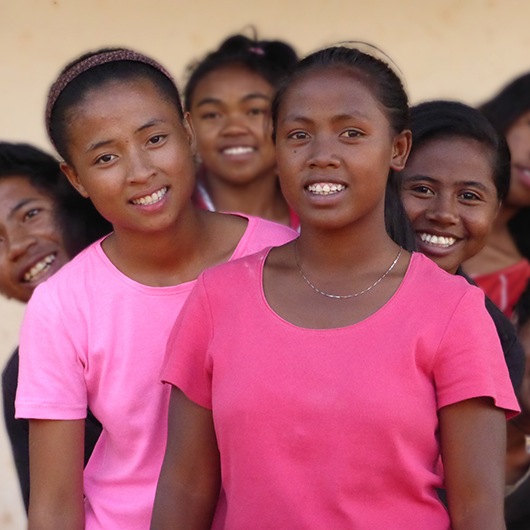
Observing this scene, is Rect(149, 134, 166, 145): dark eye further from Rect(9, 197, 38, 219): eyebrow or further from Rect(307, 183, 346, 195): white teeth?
Rect(9, 197, 38, 219): eyebrow

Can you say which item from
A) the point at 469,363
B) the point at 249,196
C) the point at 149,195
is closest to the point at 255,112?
the point at 249,196

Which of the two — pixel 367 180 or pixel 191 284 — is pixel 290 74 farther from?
pixel 191 284

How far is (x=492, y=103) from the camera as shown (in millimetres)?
3463

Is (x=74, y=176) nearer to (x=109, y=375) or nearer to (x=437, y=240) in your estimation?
(x=109, y=375)

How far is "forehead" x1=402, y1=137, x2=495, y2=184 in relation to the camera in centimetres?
218

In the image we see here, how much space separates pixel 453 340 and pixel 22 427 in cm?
124

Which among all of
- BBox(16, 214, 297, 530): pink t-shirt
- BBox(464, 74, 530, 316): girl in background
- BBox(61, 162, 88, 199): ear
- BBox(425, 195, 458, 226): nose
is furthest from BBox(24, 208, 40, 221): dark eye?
BBox(464, 74, 530, 316): girl in background

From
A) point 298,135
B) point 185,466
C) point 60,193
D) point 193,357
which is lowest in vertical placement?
point 185,466

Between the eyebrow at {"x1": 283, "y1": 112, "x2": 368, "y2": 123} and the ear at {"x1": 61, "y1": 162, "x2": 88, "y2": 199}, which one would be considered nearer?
the eyebrow at {"x1": 283, "y1": 112, "x2": 368, "y2": 123}

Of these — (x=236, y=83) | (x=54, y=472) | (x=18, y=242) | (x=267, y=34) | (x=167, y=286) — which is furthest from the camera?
(x=267, y=34)

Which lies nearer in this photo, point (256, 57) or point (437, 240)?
point (437, 240)

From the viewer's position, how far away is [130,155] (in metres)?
1.94

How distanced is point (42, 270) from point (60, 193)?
0.78 feet

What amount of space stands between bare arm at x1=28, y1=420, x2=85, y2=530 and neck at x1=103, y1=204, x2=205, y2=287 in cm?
38
